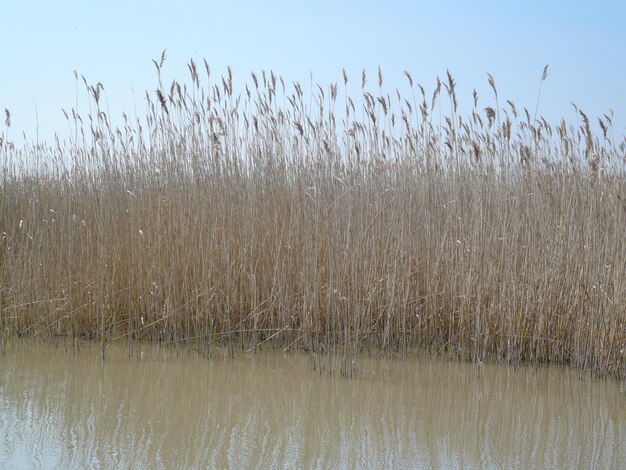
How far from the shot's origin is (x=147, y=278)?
4094mm

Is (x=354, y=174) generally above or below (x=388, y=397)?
above

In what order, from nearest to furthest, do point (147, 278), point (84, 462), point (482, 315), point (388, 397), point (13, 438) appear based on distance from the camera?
point (84, 462) < point (13, 438) < point (388, 397) < point (482, 315) < point (147, 278)

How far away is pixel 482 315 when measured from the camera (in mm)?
3795

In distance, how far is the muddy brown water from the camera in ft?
7.86

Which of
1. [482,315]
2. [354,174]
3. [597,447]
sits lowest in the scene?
[597,447]

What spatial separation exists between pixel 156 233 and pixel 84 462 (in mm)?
2025

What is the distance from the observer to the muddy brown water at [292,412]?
7.86ft

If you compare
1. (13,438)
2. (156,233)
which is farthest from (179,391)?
(156,233)

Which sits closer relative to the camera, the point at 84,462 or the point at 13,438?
the point at 84,462

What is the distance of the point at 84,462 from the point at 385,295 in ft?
6.75

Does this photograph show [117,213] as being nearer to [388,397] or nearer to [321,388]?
[321,388]

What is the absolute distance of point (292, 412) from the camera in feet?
9.52

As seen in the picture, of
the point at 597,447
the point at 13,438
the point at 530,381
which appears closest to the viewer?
the point at 13,438

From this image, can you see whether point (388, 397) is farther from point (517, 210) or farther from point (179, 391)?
point (517, 210)
